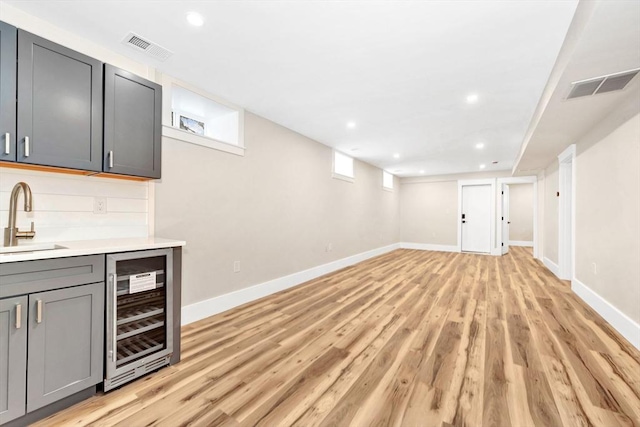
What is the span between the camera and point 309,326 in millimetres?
2803

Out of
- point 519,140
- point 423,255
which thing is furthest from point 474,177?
point 519,140

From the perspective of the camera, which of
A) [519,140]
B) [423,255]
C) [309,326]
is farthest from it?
[423,255]

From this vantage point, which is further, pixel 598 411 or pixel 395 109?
pixel 395 109

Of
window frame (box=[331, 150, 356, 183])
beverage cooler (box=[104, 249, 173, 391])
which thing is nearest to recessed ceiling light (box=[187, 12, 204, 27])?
beverage cooler (box=[104, 249, 173, 391])

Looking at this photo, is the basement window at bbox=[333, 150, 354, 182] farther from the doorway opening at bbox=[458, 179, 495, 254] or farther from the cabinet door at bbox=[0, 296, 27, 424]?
→ the cabinet door at bbox=[0, 296, 27, 424]

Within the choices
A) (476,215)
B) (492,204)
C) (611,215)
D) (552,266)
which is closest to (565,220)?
(552,266)

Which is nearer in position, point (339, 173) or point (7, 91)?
point (7, 91)

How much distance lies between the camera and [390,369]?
2.05 metres

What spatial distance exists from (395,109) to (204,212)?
2674 mm

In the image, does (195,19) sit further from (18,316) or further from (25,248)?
(18,316)

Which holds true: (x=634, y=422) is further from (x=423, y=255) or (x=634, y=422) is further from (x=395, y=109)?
(x=423, y=255)

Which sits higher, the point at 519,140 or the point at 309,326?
the point at 519,140

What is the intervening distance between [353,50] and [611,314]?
12.4 ft

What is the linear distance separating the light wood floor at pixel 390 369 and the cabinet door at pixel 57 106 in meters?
1.62
